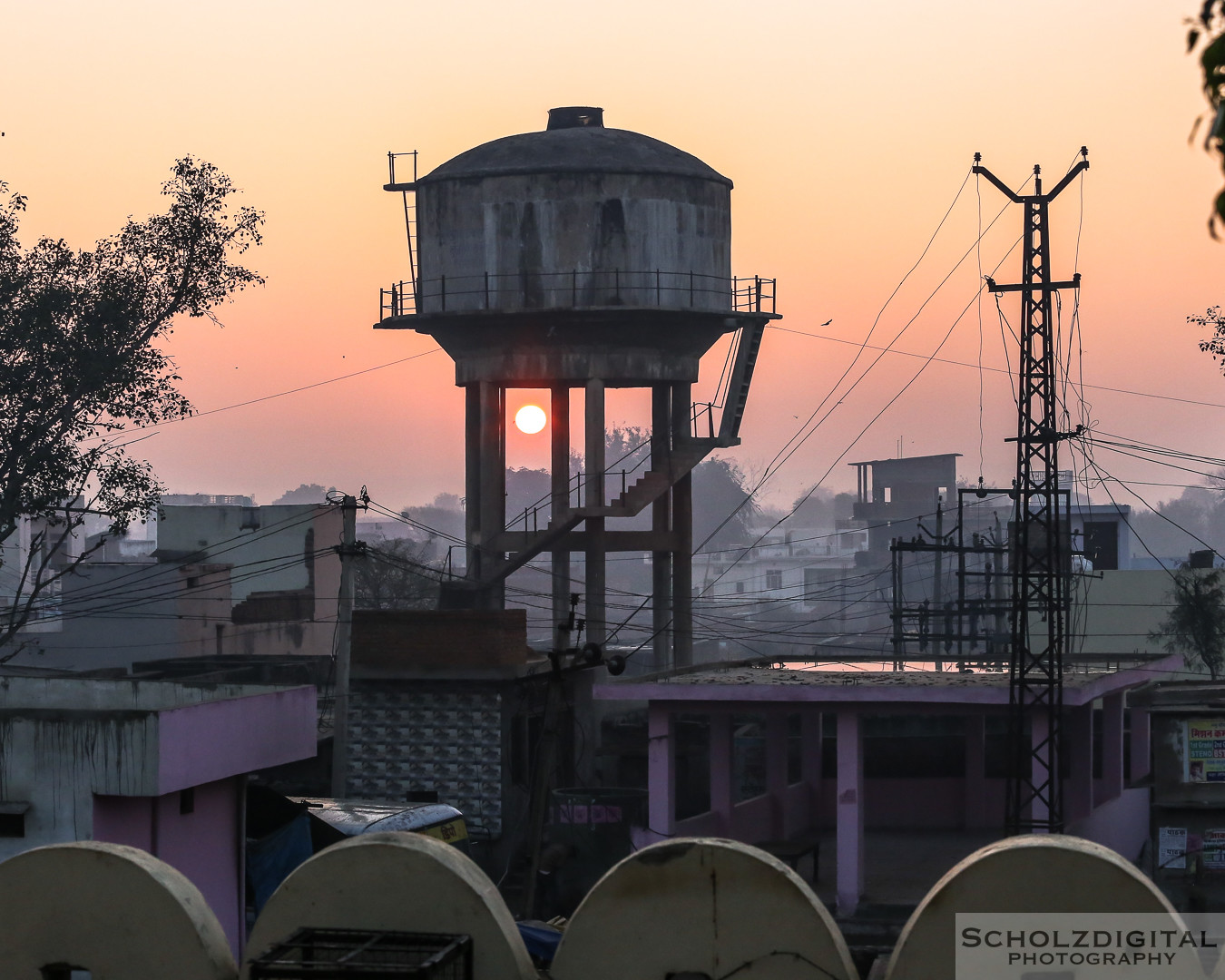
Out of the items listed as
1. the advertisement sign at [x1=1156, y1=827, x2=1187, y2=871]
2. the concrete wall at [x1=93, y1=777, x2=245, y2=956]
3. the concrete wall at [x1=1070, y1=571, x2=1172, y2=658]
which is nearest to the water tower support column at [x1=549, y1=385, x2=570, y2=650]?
the advertisement sign at [x1=1156, y1=827, x2=1187, y2=871]

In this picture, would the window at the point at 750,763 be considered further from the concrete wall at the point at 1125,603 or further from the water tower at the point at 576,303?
the concrete wall at the point at 1125,603

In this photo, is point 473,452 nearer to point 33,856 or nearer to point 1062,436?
point 1062,436

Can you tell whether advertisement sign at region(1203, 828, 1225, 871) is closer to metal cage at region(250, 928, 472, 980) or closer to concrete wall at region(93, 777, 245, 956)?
concrete wall at region(93, 777, 245, 956)

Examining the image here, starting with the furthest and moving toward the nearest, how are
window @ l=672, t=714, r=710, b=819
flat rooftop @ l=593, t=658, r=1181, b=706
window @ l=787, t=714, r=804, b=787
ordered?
window @ l=672, t=714, r=710, b=819, window @ l=787, t=714, r=804, b=787, flat rooftop @ l=593, t=658, r=1181, b=706

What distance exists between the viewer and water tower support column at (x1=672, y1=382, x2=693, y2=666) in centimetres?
4375

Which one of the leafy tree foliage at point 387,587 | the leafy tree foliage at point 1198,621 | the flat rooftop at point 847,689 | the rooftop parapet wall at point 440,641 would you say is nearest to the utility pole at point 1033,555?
the flat rooftop at point 847,689

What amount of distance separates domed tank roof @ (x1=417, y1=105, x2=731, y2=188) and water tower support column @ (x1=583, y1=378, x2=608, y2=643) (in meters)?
5.15

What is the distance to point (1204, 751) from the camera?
29.7m

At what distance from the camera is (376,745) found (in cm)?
3303

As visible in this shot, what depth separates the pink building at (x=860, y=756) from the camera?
28.0 meters

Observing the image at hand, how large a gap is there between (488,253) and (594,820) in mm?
16367

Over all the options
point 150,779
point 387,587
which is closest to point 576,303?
point 150,779

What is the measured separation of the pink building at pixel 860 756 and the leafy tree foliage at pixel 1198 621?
17.7m

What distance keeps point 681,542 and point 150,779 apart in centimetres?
2471
